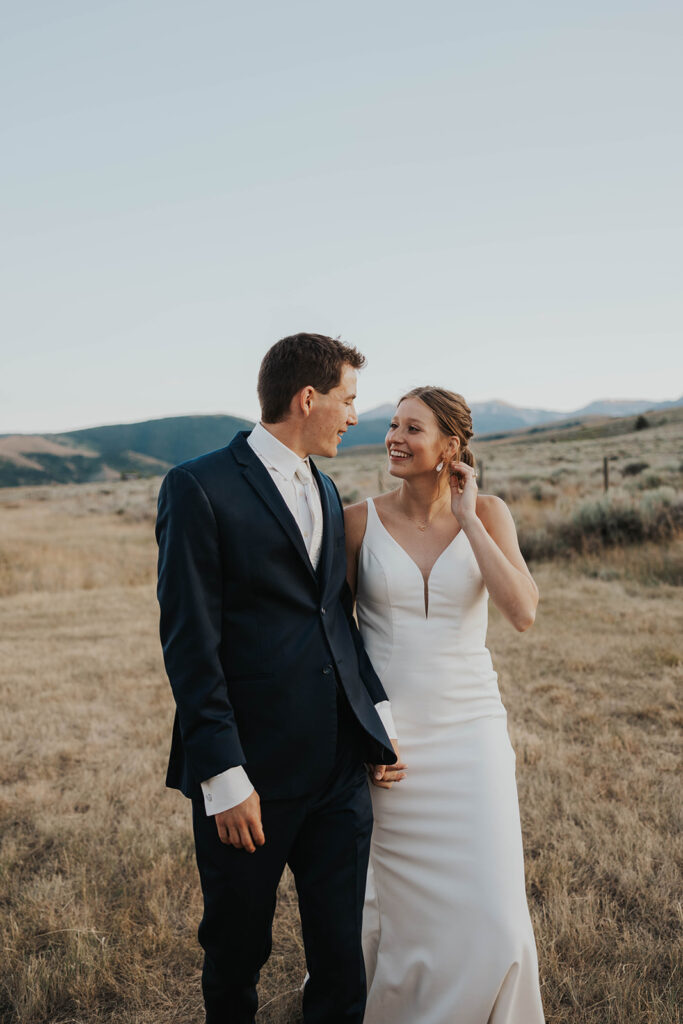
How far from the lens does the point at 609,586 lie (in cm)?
1029

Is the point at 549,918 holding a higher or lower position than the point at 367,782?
lower

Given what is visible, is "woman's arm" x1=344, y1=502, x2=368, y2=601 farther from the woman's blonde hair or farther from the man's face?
the man's face

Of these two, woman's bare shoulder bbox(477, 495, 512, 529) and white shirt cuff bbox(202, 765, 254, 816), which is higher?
woman's bare shoulder bbox(477, 495, 512, 529)

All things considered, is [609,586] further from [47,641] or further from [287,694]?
[287,694]

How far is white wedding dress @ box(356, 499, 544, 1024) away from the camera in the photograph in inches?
95.2

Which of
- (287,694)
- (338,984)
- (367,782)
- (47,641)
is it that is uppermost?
(287,694)

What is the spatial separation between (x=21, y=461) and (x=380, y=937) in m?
157


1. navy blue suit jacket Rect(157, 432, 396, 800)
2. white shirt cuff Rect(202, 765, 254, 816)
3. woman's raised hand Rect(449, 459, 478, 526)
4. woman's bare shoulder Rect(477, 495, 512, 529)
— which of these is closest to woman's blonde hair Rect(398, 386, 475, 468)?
woman's raised hand Rect(449, 459, 478, 526)

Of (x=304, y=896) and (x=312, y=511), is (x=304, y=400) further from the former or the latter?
(x=304, y=896)

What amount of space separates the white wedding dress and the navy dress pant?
0.34m

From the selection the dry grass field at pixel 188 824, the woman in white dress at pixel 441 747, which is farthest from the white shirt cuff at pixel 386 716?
the dry grass field at pixel 188 824

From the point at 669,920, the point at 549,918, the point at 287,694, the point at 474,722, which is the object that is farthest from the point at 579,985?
the point at 287,694

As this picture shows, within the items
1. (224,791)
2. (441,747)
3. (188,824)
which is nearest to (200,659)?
(224,791)

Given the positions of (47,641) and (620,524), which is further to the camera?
(620,524)
